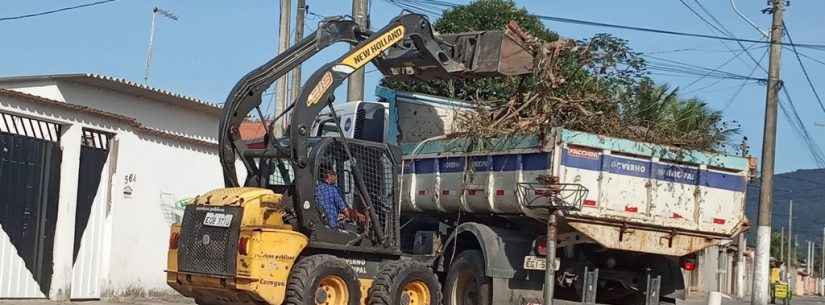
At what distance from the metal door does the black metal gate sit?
565 millimetres

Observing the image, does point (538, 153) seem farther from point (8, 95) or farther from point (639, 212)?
point (8, 95)

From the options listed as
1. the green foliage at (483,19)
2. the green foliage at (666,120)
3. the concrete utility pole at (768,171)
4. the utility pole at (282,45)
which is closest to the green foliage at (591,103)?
the green foliage at (666,120)

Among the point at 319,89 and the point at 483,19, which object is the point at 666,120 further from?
the point at 483,19

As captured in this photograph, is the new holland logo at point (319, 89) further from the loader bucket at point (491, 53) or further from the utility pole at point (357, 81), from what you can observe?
the utility pole at point (357, 81)

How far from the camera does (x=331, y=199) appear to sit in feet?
40.2

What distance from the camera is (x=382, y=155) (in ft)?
42.6

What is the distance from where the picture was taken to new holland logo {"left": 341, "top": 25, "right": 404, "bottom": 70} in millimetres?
12828

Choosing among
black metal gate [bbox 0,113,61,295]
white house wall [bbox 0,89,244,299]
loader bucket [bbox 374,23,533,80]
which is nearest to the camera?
black metal gate [bbox 0,113,61,295]

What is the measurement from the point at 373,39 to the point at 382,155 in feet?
4.62

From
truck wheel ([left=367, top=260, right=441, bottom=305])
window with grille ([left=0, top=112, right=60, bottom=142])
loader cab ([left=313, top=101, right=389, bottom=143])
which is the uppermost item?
loader cab ([left=313, top=101, right=389, bottom=143])

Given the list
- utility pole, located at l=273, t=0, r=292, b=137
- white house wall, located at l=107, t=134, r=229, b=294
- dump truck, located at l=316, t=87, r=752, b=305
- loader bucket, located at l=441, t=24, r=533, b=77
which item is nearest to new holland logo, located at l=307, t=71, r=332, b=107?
dump truck, located at l=316, t=87, r=752, b=305

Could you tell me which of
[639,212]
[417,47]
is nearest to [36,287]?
[417,47]

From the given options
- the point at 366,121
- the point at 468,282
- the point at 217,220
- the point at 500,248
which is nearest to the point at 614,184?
the point at 500,248

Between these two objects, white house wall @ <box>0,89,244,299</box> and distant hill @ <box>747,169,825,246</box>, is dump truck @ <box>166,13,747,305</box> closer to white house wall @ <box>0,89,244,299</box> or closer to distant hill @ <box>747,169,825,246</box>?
white house wall @ <box>0,89,244,299</box>
